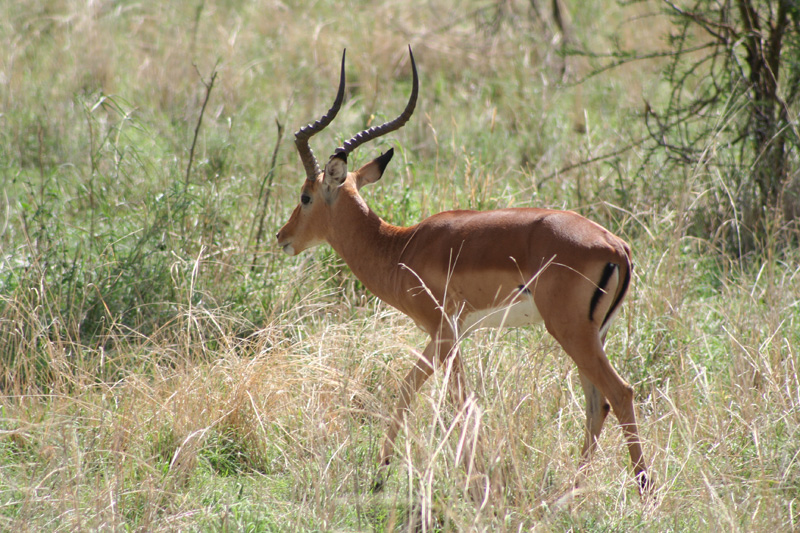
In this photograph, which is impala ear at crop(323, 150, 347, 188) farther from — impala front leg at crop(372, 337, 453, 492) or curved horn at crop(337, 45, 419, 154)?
impala front leg at crop(372, 337, 453, 492)

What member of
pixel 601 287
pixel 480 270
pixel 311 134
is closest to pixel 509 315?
pixel 480 270

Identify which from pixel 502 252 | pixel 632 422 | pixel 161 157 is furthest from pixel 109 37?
pixel 632 422

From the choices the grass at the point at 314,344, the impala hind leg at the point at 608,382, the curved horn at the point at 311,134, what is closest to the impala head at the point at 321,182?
the curved horn at the point at 311,134

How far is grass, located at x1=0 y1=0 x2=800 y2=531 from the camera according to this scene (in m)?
2.99

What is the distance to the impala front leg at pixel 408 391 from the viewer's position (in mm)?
3197

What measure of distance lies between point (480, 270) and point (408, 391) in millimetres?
579

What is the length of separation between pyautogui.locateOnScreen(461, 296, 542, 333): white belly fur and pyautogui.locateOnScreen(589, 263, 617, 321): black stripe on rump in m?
0.26

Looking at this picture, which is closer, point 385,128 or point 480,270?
point 480,270

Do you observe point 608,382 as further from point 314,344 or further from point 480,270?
point 314,344

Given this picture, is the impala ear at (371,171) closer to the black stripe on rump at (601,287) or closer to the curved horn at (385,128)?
the curved horn at (385,128)

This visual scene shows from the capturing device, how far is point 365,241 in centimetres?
404

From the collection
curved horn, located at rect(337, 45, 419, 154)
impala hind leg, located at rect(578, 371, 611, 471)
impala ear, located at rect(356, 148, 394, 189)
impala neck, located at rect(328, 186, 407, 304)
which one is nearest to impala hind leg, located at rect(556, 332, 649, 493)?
impala hind leg, located at rect(578, 371, 611, 471)

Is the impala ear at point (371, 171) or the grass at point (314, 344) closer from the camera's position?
the grass at point (314, 344)

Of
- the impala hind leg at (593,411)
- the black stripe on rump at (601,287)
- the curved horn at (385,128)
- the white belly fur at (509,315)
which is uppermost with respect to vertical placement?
the curved horn at (385,128)
